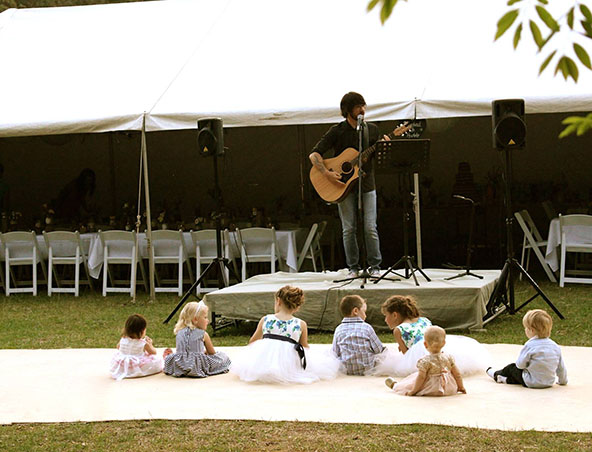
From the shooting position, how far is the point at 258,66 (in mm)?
9805

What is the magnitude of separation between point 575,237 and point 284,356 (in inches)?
188

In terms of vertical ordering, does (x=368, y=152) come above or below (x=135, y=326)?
above

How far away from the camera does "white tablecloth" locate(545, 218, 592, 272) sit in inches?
367

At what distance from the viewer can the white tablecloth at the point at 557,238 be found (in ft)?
30.6

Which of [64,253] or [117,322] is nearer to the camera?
[117,322]

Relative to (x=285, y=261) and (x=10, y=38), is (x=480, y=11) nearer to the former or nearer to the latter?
(x=285, y=261)

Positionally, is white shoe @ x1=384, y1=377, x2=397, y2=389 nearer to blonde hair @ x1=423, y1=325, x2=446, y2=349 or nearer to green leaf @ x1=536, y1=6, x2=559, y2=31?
blonde hair @ x1=423, y1=325, x2=446, y2=349

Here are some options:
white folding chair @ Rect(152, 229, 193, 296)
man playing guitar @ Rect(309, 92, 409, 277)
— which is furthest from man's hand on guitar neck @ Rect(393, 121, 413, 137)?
white folding chair @ Rect(152, 229, 193, 296)

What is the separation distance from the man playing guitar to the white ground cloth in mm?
2069

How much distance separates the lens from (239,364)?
5754mm

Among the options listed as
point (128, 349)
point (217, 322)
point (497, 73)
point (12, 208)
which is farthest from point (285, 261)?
point (12, 208)

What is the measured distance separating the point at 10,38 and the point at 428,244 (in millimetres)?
6373

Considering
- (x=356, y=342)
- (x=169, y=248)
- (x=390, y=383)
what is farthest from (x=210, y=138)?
(x=390, y=383)

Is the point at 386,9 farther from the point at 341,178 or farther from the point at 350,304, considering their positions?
the point at 341,178
